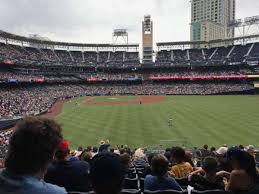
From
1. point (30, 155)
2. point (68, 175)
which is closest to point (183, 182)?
point (68, 175)

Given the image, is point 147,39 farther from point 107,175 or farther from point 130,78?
point 107,175

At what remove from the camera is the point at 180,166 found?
8.64 m

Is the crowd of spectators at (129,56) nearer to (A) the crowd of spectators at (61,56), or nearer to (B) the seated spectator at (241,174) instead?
(A) the crowd of spectators at (61,56)

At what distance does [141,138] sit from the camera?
102ft

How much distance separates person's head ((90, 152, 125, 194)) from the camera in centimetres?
349

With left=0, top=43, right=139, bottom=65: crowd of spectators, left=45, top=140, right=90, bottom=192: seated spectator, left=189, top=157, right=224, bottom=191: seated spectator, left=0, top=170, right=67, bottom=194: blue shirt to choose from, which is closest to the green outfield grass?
left=189, top=157, right=224, bottom=191: seated spectator

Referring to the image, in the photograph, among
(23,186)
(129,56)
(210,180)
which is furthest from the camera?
(129,56)

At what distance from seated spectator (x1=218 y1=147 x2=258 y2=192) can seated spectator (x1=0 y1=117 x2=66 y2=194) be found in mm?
4051

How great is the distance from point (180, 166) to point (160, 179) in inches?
88.7

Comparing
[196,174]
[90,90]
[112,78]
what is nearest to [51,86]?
[90,90]

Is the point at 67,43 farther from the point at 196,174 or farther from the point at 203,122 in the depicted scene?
the point at 196,174

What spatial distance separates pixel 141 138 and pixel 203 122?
12.1 meters

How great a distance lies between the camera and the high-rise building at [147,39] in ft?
453

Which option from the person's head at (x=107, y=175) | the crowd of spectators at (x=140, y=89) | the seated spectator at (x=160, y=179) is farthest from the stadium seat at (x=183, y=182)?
the crowd of spectators at (x=140, y=89)
